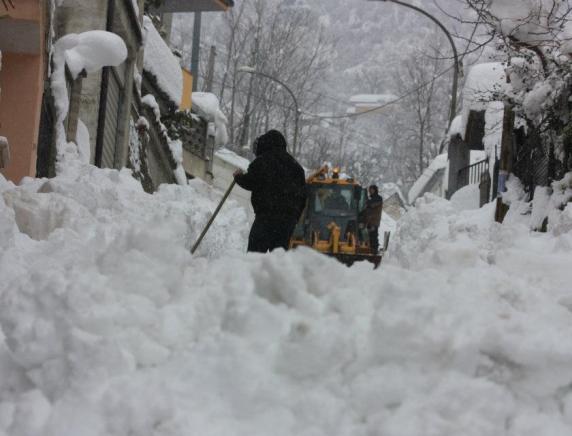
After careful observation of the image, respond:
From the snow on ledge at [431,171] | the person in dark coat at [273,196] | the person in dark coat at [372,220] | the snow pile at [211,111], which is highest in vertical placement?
the person in dark coat at [273,196]

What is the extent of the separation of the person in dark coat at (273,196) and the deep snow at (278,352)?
4.24 metres

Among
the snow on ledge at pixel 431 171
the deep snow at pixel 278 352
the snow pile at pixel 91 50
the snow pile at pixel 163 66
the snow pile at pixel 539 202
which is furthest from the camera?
the snow on ledge at pixel 431 171

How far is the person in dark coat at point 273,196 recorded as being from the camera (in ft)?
28.4

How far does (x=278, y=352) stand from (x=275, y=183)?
5195mm

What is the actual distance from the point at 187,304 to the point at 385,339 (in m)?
0.98

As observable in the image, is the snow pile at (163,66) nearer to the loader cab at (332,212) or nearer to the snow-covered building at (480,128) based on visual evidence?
the snow-covered building at (480,128)

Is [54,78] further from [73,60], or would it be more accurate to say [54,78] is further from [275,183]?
[275,183]

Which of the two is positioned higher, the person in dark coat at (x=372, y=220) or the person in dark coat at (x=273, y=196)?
the person in dark coat at (x=273, y=196)

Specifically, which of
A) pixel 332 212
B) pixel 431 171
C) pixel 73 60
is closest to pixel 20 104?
pixel 73 60

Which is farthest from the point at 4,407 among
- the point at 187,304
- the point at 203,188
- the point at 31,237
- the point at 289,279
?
the point at 203,188

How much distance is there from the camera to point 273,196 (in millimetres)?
8695

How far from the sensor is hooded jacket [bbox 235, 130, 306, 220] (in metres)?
8.69

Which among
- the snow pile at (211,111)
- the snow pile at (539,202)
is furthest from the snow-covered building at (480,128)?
the snow pile at (211,111)

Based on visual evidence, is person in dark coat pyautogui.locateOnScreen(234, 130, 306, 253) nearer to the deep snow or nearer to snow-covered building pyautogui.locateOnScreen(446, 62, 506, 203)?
the deep snow
